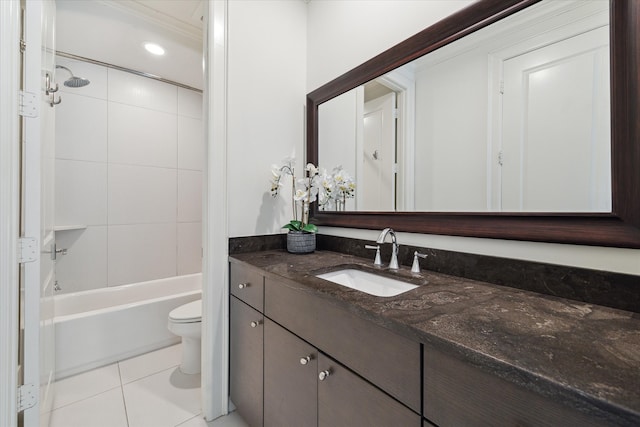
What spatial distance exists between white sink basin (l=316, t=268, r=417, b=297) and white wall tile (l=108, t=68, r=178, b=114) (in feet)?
8.58

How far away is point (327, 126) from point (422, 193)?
2.53 ft

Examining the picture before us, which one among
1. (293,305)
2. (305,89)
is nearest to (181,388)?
(293,305)

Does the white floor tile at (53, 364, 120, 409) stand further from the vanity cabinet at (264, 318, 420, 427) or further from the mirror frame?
the mirror frame

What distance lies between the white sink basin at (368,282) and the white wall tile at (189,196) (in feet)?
7.51

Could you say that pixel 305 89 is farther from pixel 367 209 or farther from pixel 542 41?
pixel 542 41

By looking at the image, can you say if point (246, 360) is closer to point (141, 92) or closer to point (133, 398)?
point (133, 398)

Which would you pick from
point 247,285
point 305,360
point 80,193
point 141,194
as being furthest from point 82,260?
point 305,360

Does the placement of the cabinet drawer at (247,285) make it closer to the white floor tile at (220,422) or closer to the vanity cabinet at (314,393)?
the vanity cabinet at (314,393)

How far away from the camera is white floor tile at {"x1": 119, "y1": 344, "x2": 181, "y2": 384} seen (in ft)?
5.97

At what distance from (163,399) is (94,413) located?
1.06ft

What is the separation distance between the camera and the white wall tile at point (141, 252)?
2.54 m

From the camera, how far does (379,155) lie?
1438mm

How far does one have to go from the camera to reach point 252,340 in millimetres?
1275

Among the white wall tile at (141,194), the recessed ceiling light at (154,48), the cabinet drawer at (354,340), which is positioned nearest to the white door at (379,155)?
the cabinet drawer at (354,340)
